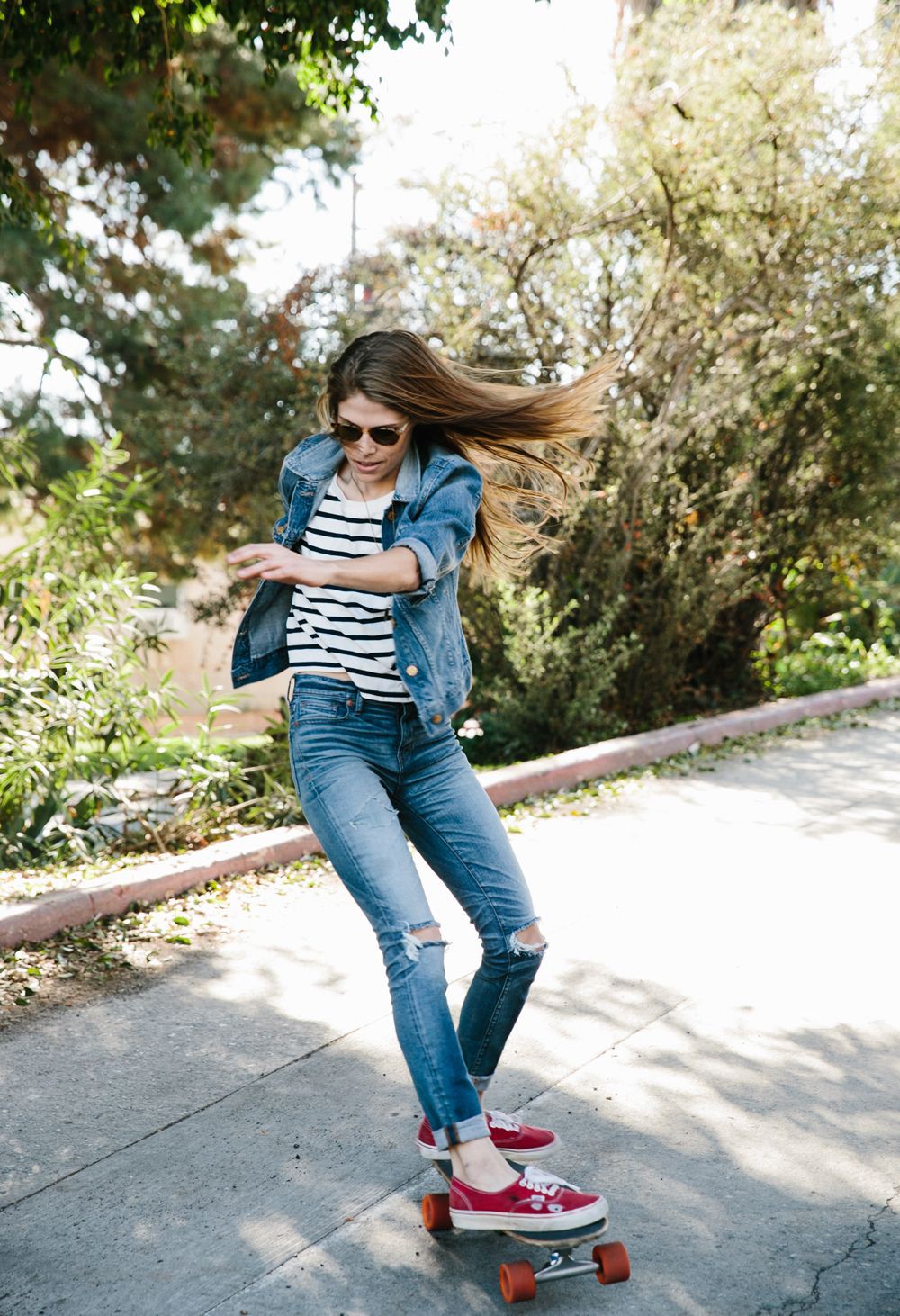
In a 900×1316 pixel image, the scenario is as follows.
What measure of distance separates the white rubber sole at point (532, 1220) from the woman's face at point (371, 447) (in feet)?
5.44

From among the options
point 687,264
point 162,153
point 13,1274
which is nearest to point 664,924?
point 13,1274

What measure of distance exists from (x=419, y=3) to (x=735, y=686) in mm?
7146

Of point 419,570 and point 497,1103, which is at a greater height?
point 419,570

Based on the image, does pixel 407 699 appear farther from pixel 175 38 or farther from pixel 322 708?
pixel 175 38

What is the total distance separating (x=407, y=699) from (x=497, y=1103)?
1346mm

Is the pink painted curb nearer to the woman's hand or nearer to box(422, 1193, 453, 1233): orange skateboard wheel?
box(422, 1193, 453, 1233): orange skateboard wheel

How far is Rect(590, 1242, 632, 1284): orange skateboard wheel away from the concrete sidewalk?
0.05 metres

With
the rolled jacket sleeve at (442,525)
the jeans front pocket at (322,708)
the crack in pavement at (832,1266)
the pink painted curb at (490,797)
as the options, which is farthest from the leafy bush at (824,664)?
the jeans front pocket at (322,708)

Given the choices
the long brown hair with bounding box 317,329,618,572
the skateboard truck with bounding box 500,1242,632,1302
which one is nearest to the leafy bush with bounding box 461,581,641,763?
the long brown hair with bounding box 317,329,618,572

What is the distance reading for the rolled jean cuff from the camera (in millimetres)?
2840

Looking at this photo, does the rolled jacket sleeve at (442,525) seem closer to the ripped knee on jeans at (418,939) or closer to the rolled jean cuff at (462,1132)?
the ripped knee on jeans at (418,939)

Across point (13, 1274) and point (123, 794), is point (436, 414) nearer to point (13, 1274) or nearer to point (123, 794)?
point (13, 1274)

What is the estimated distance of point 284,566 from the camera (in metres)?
2.83

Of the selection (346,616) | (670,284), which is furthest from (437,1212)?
(670,284)
